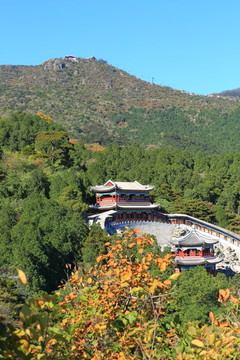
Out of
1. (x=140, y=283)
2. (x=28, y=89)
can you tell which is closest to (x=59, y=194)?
(x=140, y=283)

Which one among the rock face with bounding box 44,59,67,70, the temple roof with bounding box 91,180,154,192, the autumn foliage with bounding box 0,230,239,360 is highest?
the rock face with bounding box 44,59,67,70

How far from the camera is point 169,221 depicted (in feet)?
137

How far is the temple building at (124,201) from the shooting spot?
38688 millimetres

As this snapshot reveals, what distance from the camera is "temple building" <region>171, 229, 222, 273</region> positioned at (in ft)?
107

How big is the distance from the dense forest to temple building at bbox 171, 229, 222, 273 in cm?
491

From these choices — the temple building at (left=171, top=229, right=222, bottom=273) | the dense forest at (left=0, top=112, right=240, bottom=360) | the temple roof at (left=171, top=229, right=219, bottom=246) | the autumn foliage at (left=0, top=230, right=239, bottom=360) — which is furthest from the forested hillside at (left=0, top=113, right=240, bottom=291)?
the autumn foliage at (left=0, top=230, right=239, bottom=360)

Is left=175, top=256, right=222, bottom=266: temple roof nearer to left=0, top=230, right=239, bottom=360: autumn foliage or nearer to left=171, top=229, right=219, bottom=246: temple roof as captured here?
left=171, top=229, right=219, bottom=246: temple roof

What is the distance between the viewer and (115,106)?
4373 inches

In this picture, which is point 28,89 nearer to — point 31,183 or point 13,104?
point 13,104

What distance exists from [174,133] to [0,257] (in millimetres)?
73836

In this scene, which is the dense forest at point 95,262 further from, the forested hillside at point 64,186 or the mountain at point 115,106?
the mountain at point 115,106

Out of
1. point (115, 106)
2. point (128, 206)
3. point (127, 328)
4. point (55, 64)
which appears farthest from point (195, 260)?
point (55, 64)

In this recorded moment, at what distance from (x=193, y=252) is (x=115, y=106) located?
3178 inches

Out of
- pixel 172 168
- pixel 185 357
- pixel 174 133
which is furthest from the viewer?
pixel 174 133
